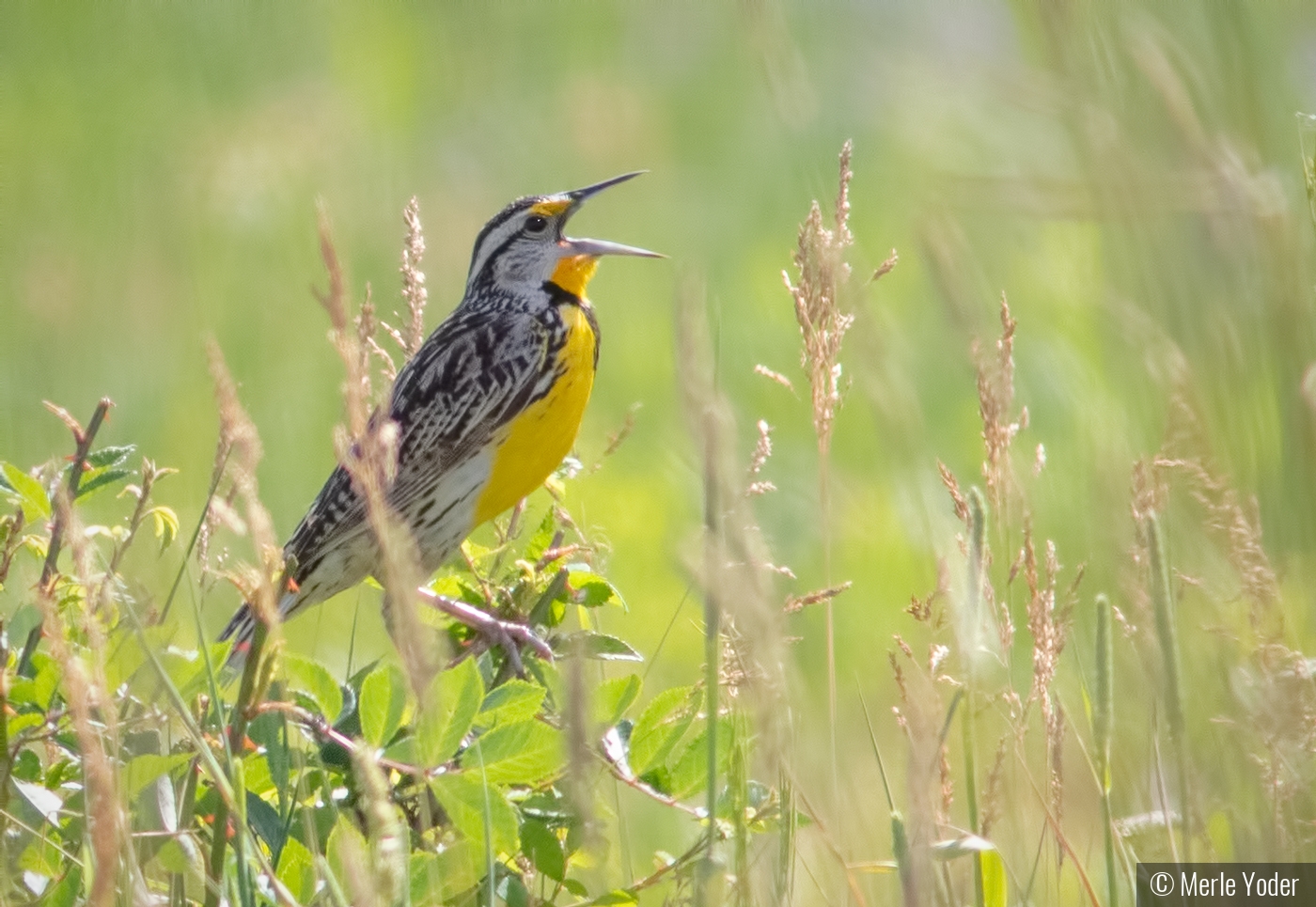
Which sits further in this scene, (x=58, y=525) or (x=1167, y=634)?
(x=58, y=525)

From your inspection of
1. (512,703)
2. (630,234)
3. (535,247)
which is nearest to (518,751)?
(512,703)

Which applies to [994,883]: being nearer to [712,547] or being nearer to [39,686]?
[712,547]

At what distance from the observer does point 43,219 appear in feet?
18.4

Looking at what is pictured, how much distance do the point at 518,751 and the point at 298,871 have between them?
0.75 feet

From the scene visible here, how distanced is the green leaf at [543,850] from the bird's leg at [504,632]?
33 cm

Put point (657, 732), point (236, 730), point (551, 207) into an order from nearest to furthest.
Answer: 1. point (236, 730)
2. point (657, 732)
3. point (551, 207)

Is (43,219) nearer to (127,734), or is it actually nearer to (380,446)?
(127,734)

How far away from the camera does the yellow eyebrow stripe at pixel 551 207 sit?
3.74m

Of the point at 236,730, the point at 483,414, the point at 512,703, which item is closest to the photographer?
the point at 236,730

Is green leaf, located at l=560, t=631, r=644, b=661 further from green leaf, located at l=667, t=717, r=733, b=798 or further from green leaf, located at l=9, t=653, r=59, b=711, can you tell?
green leaf, located at l=9, t=653, r=59, b=711

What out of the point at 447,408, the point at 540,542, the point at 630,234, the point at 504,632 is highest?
the point at 630,234

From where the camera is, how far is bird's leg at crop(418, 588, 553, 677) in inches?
84.8

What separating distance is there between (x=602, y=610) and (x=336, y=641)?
0.63 metres

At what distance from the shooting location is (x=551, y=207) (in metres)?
3.75
